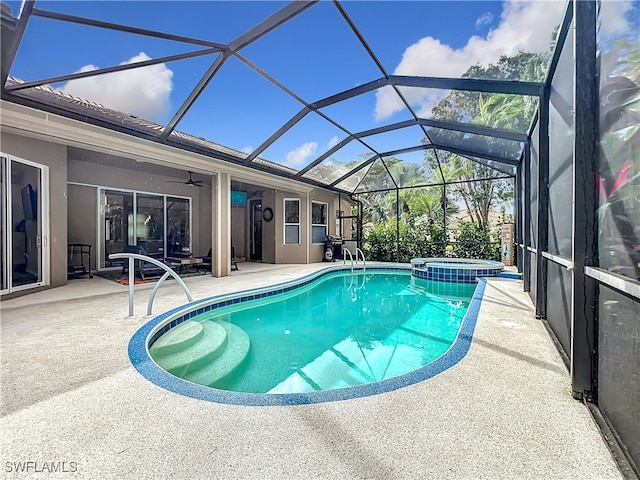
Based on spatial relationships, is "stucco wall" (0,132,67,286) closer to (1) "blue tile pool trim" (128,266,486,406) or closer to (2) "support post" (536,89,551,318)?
(1) "blue tile pool trim" (128,266,486,406)

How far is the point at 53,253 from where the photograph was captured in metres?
6.53

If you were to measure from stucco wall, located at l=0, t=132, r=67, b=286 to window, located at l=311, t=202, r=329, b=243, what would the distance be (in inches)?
321

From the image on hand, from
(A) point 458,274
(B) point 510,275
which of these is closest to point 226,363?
(A) point 458,274

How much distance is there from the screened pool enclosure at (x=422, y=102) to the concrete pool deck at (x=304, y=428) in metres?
0.36

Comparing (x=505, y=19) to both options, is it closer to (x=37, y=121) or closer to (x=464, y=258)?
(x=37, y=121)

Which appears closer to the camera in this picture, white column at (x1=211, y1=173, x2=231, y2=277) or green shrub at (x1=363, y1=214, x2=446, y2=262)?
white column at (x1=211, y1=173, x2=231, y2=277)

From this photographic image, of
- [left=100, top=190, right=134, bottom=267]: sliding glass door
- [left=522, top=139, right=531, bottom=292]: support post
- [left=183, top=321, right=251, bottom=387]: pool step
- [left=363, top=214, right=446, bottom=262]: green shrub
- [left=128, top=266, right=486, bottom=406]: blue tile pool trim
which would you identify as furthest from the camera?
[left=363, top=214, right=446, bottom=262]: green shrub

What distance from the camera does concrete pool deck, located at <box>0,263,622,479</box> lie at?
1.50m

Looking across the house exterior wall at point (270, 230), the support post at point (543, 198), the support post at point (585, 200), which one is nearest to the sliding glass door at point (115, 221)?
the house exterior wall at point (270, 230)

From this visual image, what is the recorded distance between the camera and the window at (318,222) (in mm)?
12953

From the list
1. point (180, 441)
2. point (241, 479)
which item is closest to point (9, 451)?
point (180, 441)

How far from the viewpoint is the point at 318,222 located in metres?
13.3

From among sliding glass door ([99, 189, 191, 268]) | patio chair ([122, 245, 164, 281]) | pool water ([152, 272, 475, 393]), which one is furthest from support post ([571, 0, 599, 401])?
sliding glass door ([99, 189, 191, 268])

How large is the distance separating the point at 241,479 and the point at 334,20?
5.38 metres
